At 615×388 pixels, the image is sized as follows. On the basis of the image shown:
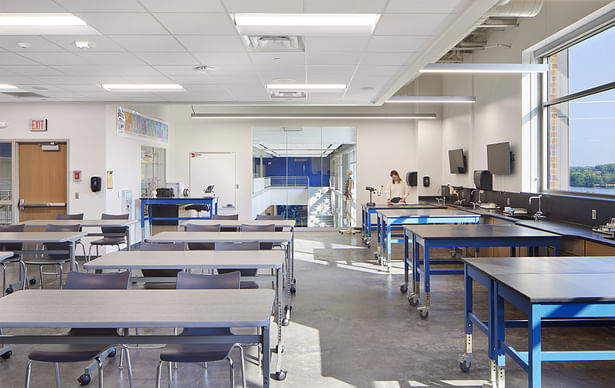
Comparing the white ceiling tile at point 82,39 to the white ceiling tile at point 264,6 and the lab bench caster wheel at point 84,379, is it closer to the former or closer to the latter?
the white ceiling tile at point 264,6

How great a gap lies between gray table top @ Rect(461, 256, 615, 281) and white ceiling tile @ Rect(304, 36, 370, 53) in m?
2.48

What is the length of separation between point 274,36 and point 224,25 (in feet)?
1.98

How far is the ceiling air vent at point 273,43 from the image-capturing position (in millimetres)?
4574

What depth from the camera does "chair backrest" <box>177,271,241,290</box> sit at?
307 centimetres

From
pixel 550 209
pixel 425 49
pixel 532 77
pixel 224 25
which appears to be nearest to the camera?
pixel 224 25

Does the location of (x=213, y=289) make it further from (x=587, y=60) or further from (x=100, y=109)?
(x=100, y=109)

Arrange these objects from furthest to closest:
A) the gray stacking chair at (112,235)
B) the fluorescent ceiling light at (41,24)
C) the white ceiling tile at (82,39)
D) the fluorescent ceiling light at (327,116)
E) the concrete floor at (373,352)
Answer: the fluorescent ceiling light at (327,116) → the gray stacking chair at (112,235) → the white ceiling tile at (82,39) → the fluorescent ceiling light at (41,24) → the concrete floor at (373,352)

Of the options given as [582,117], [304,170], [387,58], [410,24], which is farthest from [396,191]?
[410,24]

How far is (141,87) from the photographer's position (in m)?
6.97

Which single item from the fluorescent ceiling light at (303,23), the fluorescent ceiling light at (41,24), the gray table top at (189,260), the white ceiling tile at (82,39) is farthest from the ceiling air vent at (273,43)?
the gray table top at (189,260)

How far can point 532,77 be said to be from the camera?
7.25 metres

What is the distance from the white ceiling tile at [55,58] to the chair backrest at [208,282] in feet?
11.3

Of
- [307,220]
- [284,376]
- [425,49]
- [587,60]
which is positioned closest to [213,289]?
[284,376]

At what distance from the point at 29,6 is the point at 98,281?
2.34 metres
